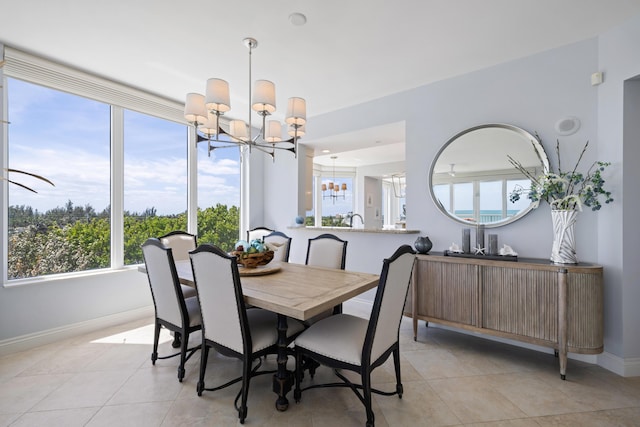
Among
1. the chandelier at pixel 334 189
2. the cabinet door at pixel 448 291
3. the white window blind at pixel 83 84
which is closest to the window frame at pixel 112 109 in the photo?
the white window blind at pixel 83 84

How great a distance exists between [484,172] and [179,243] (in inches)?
128

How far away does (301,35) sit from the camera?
7.81ft

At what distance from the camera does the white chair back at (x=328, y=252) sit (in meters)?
2.86

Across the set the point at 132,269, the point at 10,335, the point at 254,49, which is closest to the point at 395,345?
the point at 254,49

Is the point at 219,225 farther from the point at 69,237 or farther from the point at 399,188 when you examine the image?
the point at 399,188

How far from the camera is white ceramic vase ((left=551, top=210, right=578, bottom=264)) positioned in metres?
2.31

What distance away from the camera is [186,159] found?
411 centimetres

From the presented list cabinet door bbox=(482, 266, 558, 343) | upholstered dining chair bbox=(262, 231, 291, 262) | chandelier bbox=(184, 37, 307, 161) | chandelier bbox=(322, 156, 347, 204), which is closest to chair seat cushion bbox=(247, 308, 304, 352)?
upholstered dining chair bbox=(262, 231, 291, 262)

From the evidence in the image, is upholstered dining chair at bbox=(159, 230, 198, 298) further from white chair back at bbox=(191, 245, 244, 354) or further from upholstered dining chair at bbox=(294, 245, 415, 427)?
upholstered dining chair at bbox=(294, 245, 415, 427)

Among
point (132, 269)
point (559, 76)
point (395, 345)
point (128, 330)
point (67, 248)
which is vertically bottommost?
point (128, 330)

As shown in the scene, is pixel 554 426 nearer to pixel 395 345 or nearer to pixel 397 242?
pixel 395 345

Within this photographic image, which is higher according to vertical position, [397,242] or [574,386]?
[397,242]

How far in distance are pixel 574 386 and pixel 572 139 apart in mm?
1941

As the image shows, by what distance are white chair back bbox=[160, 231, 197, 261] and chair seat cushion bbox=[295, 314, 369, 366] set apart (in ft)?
6.11
